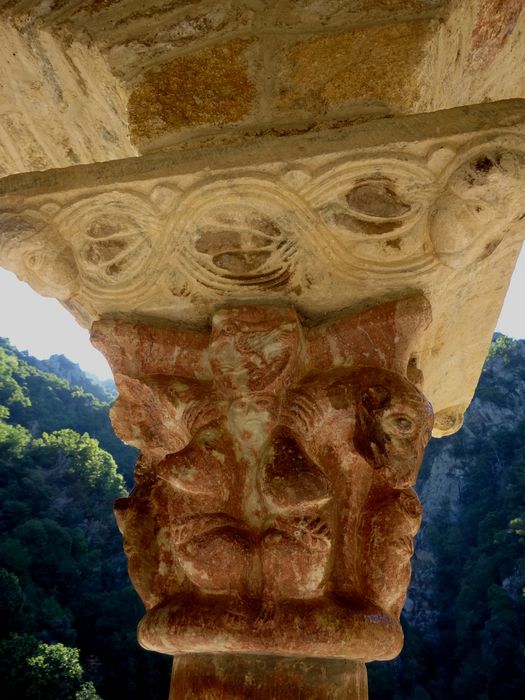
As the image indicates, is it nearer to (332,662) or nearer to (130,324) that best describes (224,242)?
(130,324)

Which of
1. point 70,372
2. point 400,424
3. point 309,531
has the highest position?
point 70,372

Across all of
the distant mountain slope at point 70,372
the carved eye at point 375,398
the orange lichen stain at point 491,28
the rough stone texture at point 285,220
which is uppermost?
the distant mountain slope at point 70,372

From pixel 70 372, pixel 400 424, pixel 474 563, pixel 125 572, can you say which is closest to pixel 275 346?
pixel 400 424

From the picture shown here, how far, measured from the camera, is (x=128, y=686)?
1380 cm

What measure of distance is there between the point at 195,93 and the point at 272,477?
67cm

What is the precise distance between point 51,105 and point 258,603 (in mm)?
1062

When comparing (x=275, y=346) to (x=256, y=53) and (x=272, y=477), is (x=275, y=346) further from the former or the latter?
(x=256, y=53)

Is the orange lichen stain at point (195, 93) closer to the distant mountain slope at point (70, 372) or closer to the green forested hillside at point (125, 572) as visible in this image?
the green forested hillside at point (125, 572)

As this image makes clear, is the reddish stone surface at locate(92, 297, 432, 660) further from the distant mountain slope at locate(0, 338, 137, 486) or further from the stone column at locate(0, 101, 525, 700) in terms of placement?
the distant mountain slope at locate(0, 338, 137, 486)

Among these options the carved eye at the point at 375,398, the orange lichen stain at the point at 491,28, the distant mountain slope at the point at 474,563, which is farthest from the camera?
the distant mountain slope at the point at 474,563

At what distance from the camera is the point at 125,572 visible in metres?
17.5

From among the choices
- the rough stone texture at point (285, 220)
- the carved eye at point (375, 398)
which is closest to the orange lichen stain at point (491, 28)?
the rough stone texture at point (285, 220)

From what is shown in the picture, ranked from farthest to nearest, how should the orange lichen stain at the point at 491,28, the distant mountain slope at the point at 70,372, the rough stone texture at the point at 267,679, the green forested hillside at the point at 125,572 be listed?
1. the distant mountain slope at the point at 70,372
2. the green forested hillside at the point at 125,572
3. the orange lichen stain at the point at 491,28
4. the rough stone texture at the point at 267,679

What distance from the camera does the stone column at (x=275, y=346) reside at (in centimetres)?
98
